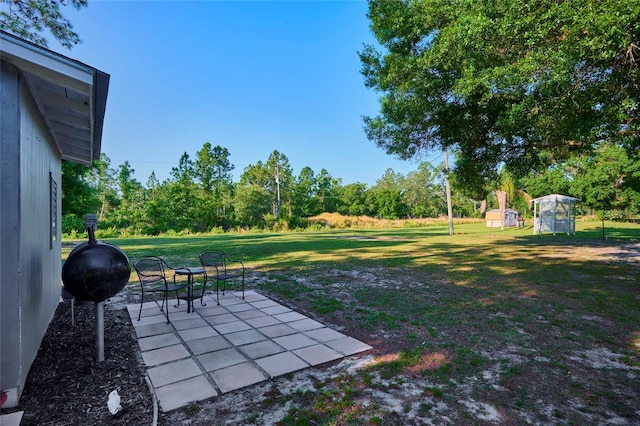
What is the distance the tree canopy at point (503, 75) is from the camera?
4.08 m

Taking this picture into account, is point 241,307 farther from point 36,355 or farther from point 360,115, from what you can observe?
point 360,115

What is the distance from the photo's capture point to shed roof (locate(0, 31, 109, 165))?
226 centimetres

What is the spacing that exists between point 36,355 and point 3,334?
1.06 metres

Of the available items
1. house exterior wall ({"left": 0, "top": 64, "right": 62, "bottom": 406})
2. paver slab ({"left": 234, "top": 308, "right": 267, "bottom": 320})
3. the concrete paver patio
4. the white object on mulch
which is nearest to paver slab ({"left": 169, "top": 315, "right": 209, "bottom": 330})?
the concrete paver patio

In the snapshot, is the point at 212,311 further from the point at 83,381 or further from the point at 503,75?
the point at 503,75

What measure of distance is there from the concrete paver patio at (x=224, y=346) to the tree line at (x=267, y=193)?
796 centimetres

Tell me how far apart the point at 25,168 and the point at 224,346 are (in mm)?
2483

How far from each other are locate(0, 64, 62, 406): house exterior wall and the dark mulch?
139 mm

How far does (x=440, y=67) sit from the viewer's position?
6203 millimetres

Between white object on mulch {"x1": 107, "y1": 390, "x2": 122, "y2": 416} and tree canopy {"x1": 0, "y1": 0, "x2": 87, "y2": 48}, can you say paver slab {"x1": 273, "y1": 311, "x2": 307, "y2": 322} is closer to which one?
white object on mulch {"x1": 107, "y1": 390, "x2": 122, "y2": 416}

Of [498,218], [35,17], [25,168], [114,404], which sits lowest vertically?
[114,404]

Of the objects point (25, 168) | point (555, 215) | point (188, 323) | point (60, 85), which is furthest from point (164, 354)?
point (555, 215)

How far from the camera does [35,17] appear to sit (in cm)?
658

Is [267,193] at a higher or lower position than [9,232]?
higher
